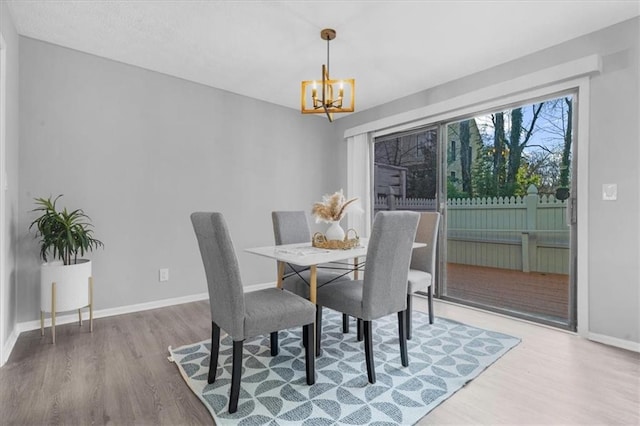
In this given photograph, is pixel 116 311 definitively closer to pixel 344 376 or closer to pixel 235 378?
pixel 235 378

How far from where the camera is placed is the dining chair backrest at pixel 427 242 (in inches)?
116

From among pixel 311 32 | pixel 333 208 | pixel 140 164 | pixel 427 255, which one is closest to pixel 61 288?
pixel 140 164

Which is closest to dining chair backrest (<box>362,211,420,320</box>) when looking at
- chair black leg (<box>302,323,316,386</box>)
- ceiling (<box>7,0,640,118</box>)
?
chair black leg (<box>302,323,316,386</box>)

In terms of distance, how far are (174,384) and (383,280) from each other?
1344mm

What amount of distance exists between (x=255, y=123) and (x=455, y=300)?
10.1 feet

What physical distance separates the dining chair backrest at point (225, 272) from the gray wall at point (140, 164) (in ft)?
6.09

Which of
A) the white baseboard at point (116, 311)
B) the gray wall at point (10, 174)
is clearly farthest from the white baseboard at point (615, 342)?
the gray wall at point (10, 174)

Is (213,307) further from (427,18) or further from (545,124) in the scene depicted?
(545,124)

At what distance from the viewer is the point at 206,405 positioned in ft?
5.50

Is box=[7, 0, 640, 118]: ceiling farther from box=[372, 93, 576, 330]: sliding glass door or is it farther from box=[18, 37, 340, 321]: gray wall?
box=[372, 93, 576, 330]: sliding glass door

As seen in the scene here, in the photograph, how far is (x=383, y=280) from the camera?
1.96 m

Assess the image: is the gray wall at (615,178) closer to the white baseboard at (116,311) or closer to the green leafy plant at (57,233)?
the white baseboard at (116,311)

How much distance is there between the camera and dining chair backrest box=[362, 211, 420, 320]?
1.89 metres

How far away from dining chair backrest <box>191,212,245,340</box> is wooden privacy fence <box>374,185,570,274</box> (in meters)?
2.72
